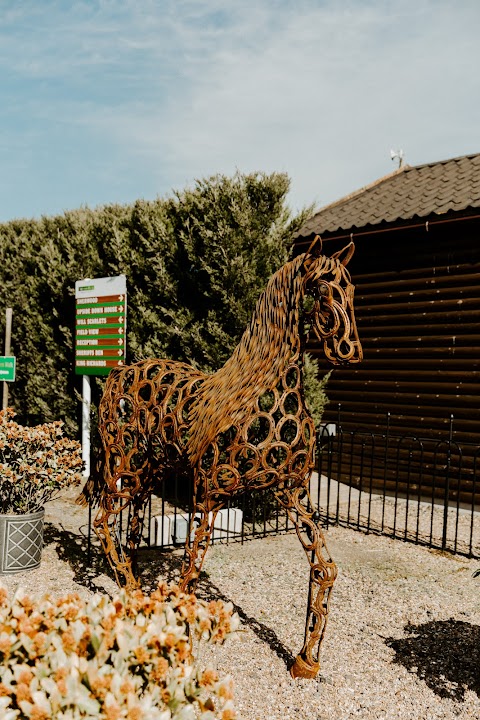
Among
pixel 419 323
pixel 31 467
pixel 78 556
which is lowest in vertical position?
pixel 78 556

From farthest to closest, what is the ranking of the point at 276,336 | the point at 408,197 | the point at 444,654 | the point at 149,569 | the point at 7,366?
the point at 408,197
the point at 7,366
the point at 149,569
the point at 444,654
the point at 276,336

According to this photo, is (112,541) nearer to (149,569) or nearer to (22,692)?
(149,569)

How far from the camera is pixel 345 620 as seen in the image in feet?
16.6

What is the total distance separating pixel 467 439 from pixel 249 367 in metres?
6.21

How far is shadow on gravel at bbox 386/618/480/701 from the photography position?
409cm

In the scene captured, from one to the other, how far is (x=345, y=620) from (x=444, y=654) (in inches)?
32.0

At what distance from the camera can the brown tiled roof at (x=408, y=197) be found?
31.7 ft

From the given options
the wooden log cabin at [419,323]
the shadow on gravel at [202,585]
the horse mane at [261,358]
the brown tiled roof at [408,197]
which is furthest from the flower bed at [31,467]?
the brown tiled roof at [408,197]

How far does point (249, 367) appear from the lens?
398 cm

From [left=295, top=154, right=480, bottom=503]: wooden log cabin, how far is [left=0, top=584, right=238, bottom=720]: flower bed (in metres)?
6.74

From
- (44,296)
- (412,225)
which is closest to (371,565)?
(412,225)

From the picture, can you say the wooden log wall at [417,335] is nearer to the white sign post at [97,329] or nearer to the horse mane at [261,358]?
the white sign post at [97,329]

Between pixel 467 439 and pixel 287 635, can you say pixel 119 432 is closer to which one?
A: pixel 287 635

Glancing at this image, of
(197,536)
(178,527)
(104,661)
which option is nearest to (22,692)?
(104,661)
